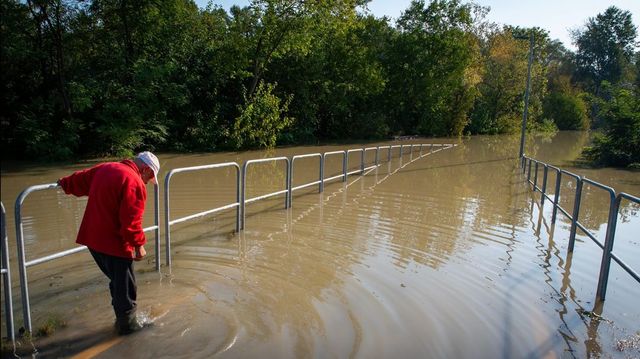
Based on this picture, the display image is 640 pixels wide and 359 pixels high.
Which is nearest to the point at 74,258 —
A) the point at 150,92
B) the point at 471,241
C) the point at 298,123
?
the point at 471,241

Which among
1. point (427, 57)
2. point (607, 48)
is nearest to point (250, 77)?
point (427, 57)

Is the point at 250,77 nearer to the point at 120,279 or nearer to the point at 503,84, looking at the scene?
the point at 120,279

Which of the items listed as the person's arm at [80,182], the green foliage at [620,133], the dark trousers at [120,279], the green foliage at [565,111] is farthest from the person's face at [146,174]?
the green foliage at [565,111]

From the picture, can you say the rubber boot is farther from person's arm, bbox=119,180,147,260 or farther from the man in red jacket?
person's arm, bbox=119,180,147,260

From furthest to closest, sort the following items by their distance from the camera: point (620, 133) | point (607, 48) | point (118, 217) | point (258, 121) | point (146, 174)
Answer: point (607, 48), point (258, 121), point (620, 133), point (146, 174), point (118, 217)

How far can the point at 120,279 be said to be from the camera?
3779 mm

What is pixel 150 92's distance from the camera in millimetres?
21047

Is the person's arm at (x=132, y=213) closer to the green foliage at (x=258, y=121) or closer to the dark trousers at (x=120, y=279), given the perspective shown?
the dark trousers at (x=120, y=279)

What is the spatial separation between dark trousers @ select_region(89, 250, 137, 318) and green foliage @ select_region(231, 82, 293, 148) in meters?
21.0

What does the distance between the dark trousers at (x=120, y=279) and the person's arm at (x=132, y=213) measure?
0.71 feet

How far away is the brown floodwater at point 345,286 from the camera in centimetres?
397

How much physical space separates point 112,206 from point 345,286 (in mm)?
2782

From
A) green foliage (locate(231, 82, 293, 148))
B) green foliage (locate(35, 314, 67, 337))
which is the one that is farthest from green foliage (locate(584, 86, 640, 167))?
green foliage (locate(35, 314, 67, 337))

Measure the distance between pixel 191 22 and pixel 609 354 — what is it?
2577 cm
